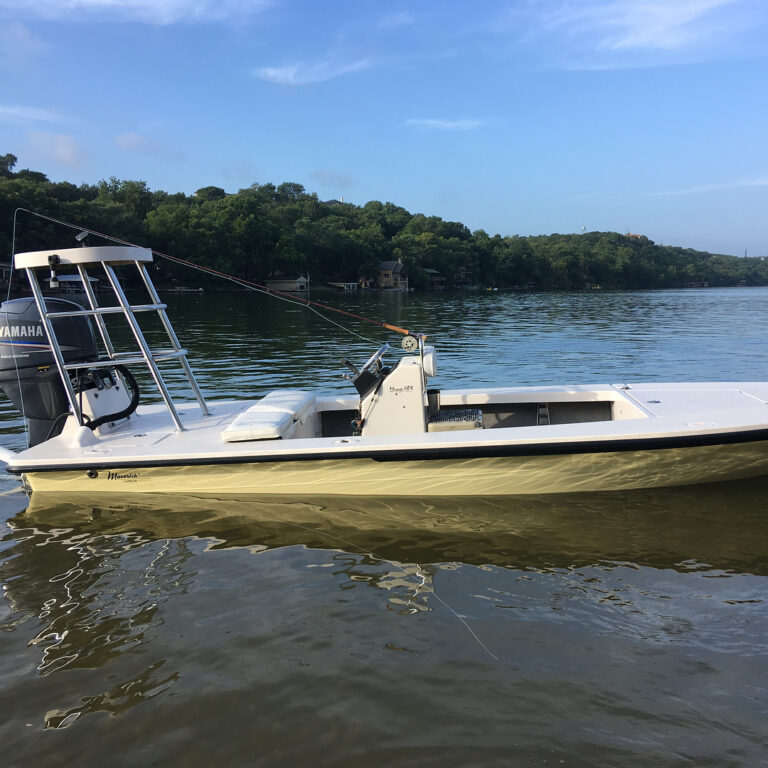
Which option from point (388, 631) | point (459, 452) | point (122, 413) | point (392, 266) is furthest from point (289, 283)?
point (388, 631)

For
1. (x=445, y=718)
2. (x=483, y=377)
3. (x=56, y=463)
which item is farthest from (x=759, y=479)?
(x=483, y=377)

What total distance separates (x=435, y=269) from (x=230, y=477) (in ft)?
435

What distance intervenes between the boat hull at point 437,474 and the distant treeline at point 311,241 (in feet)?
219

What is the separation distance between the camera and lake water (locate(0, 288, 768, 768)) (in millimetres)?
3262

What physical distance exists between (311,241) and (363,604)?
Result: 349 feet

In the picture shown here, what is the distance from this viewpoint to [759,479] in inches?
267

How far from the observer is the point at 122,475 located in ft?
21.6

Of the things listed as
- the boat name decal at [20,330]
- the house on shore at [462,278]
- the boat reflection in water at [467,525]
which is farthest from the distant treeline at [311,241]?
the boat reflection in water at [467,525]

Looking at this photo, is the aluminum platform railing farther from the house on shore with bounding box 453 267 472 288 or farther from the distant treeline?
the house on shore with bounding box 453 267 472 288

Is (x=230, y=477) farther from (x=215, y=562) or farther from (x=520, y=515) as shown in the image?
(x=520, y=515)

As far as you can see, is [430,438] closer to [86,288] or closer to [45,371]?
[86,288]

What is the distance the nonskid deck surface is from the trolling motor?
0.38 metres

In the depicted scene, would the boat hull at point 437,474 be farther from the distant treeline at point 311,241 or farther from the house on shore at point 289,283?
the house on shore at point 289,283

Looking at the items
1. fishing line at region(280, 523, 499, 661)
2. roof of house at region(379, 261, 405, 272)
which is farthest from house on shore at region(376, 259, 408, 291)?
fishing line at region(280, 523, 499, 661)
